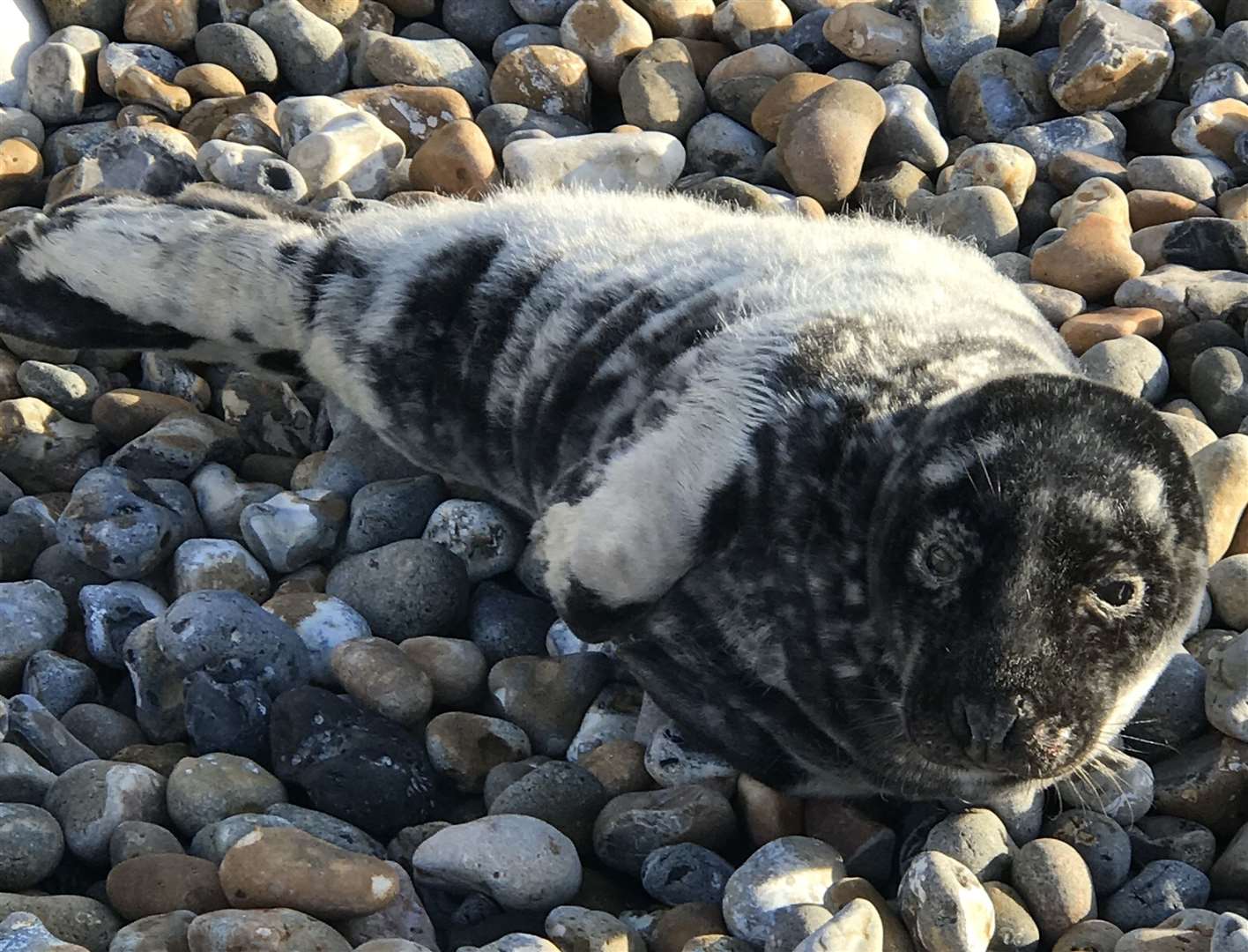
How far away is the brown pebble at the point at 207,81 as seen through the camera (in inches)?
213

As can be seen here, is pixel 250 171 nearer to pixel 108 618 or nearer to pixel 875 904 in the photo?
pixel 108 618

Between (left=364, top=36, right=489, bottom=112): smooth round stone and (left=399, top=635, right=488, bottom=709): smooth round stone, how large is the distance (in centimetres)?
261

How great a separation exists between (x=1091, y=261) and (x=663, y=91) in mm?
1624

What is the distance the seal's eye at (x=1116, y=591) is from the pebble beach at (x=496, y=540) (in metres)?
0.53

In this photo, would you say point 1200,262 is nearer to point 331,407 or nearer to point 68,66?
point 331,407

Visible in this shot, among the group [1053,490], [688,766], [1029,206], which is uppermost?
[1053,490]

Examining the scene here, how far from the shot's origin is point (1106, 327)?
4371 mm

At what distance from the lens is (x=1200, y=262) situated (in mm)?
4715

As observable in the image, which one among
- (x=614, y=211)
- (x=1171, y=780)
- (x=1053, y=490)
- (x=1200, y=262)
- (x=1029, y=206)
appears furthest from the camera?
(x=1029, y=206)

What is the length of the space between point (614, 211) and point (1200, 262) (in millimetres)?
1771

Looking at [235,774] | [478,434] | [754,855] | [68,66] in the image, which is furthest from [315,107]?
[754,855]

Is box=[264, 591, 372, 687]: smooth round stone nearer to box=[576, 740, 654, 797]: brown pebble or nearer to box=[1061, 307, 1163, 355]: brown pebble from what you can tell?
box=[576, 740, 654, 797]: brown pebble

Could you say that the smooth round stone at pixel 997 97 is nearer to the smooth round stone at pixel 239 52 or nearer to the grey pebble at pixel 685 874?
the smooth round stone at pixel 239 52

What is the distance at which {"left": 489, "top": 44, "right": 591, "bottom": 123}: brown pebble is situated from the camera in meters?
5.53
